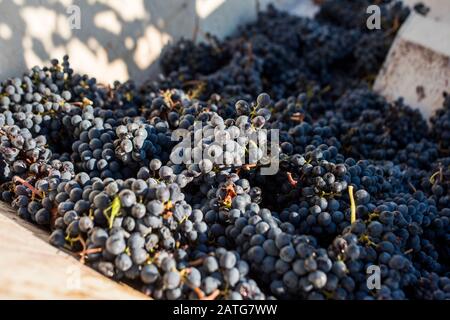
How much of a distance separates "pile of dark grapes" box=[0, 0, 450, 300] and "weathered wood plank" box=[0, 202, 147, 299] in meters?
0.03

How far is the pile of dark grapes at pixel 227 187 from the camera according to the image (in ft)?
4.17

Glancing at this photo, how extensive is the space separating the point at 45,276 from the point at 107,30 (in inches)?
57.3

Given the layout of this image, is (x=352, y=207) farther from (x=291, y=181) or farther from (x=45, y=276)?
(x=45, y=276)

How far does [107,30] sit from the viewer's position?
2379mm

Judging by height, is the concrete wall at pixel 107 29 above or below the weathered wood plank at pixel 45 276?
above

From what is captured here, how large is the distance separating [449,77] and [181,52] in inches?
49.6

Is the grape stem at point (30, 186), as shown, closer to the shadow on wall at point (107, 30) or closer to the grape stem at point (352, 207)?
the shadow on wall at point (107, 30)

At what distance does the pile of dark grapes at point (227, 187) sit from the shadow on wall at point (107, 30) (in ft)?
0.51

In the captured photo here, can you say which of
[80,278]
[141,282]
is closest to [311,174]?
[141,282]

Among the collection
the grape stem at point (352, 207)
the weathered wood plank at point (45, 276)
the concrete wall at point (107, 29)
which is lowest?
the weathered wood plank at point (45, 276)

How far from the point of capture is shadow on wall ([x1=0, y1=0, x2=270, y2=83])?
204 cm

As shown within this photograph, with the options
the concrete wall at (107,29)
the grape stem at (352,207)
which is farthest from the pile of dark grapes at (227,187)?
the concrete wall at (107,29)

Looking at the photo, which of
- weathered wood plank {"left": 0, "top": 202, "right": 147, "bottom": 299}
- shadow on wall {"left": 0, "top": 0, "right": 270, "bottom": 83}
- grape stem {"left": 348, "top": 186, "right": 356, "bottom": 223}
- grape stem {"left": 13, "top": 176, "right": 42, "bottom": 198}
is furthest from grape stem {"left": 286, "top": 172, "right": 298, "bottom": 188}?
shadow on wall {"left": 0, "top": 0, "right": 270, "bottom": 83}
